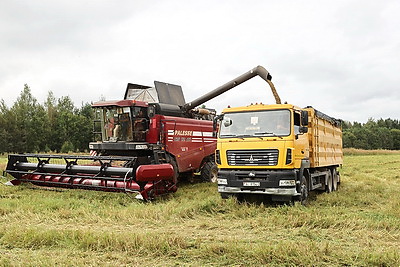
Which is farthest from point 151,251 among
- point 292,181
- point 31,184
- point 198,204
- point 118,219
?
point 31,184

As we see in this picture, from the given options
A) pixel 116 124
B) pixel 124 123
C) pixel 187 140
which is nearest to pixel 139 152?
pixel 124 123

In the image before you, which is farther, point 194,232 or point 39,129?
point 39,129

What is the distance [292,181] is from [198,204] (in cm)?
214

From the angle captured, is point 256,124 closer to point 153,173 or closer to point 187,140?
point 153,173

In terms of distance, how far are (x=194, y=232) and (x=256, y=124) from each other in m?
3.66

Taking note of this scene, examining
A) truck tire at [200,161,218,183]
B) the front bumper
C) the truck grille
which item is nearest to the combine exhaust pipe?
truck tire at [200,161,218,183]

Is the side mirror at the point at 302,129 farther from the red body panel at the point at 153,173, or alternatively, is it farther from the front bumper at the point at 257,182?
the red body panel at the point at 153,173

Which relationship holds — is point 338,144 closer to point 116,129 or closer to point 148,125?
point 148,125

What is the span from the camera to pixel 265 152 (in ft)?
29.6

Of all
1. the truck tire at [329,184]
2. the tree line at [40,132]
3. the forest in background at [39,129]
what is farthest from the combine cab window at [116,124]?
the tree line at [40,132]

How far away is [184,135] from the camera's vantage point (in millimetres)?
13531

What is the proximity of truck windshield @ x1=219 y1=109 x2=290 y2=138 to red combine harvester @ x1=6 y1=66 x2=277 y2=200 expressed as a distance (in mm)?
546

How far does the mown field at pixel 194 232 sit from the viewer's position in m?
4.97

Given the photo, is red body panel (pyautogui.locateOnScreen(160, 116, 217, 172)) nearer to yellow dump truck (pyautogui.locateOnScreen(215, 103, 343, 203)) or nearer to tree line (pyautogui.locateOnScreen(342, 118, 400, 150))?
yellow dump truck (pyautogui.locateOnScreen(215, 103, 343, 203))
